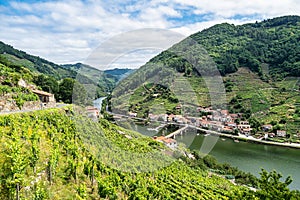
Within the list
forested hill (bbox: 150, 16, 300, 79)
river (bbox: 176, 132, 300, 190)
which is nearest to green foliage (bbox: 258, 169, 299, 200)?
river (bbox: 176, 132, 300, 190)

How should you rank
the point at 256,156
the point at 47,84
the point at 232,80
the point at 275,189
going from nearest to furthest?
1. the point at 275,189
2. the point at 47,84
3. the point at 256,156
4. the point at 232,80

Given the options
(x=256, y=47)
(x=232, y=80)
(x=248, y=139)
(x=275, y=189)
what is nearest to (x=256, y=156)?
(x=248, y=139)

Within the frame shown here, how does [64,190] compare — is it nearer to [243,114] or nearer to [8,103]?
[8,103]

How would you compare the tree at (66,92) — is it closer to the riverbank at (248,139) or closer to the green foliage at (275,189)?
the green foliage at (275,189)

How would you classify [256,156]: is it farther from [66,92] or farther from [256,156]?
[66,92]

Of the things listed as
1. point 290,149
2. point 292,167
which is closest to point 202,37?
point 290,149

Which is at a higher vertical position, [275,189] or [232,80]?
[232,80]
